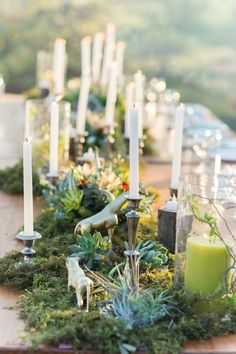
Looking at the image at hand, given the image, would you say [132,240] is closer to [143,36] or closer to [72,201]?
[72,201]

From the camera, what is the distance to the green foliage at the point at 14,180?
227 cm

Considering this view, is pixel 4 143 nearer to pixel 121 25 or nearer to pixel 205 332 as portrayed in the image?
pixel 205 332

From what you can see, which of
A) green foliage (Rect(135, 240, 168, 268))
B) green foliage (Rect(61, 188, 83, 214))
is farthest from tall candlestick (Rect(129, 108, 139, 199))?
green foliage (Rect(61, 188, 83, 214))

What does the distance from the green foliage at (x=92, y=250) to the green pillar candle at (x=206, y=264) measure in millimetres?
231

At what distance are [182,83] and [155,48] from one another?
1.49 feet

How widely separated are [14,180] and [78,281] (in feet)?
3.46

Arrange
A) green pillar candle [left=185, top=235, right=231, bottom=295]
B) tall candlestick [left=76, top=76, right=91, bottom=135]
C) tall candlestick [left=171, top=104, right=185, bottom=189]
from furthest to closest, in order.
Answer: tall candlestick [left=76, top=76, right=91, bottom=135], tall candlestick [left=171, top=104, right=185, bottom=189], green pillar candle [left=185, top=235, right=231, bottom=295]

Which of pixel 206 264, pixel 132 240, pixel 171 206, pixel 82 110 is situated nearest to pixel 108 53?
pixel 82 110

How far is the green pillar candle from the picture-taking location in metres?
1.32

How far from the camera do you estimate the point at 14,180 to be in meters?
2.34

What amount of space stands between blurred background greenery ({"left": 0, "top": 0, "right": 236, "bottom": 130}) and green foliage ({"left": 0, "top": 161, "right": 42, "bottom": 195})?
539cm

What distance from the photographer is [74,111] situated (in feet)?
10.4

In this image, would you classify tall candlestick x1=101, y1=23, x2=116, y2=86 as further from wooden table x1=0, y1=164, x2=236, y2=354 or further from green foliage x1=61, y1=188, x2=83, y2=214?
green foliage x1=61, y1=188, x2=83, y2=214

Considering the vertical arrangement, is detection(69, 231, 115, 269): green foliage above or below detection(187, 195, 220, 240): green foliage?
below
